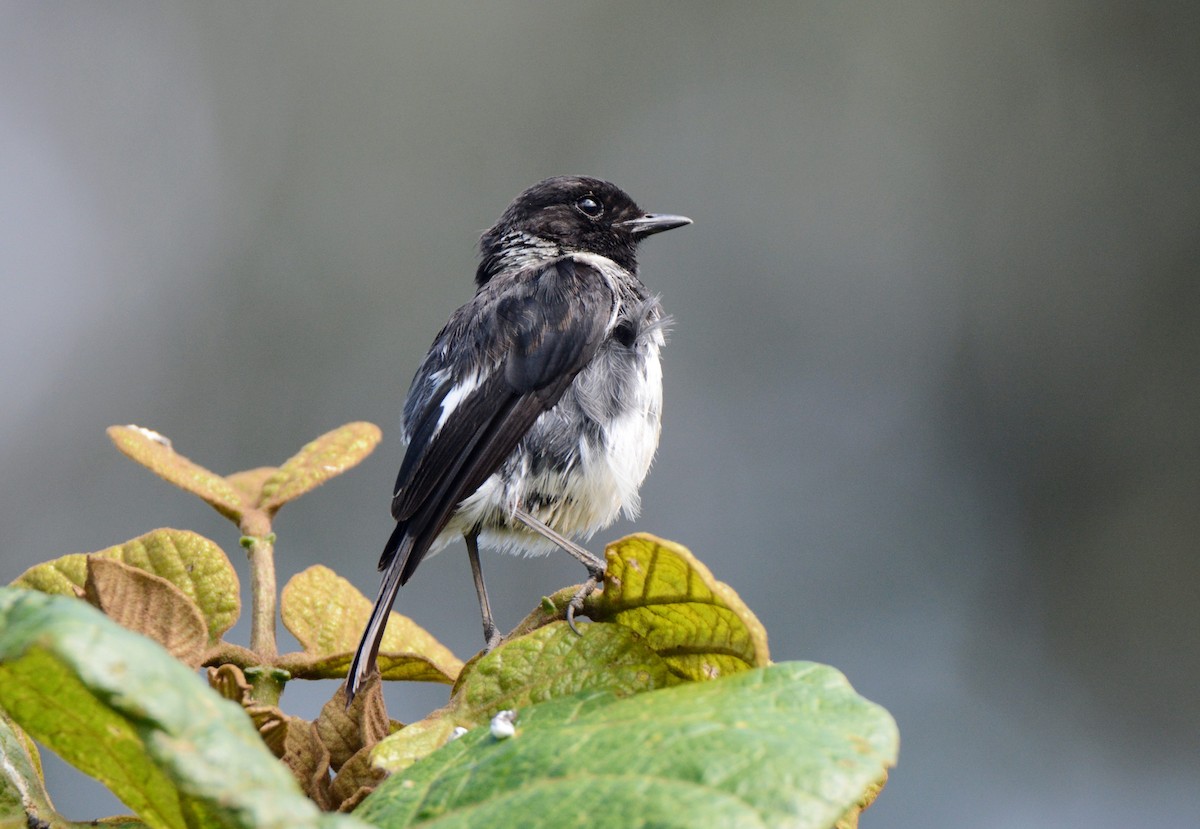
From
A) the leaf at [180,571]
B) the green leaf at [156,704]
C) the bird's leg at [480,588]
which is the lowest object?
the bird's leg at [480,588]

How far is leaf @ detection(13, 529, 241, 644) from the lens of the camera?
1.52 m

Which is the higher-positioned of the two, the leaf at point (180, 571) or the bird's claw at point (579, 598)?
the bird's claw at point (579, 598)

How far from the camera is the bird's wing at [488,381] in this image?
2723 millimetres

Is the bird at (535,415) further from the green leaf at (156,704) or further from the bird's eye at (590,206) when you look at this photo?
the green leaf at (156,704)

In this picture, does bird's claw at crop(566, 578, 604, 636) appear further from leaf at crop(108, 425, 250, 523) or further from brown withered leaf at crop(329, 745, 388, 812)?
leaf at crop(108, 425, 250, 523)

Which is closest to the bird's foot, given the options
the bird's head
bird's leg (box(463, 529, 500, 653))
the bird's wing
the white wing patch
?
bird's leg (box(463, 529, 500, 653))


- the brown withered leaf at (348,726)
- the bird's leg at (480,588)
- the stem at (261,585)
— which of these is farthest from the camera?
the bird's leg at (480,588)

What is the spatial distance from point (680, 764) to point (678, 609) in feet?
1.26

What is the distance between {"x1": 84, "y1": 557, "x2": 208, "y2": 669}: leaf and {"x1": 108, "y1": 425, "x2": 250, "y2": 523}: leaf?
0.36 metres

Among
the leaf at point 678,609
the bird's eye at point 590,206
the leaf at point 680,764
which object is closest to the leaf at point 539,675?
the leaf at point 678,609

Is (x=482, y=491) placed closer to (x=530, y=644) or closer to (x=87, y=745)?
(x=530, y=644)

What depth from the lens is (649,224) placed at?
4.25 metres

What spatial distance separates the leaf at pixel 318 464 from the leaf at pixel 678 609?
0.67m

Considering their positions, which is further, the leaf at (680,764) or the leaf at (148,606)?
the leaf at (148,606)
